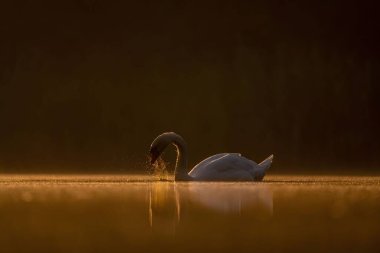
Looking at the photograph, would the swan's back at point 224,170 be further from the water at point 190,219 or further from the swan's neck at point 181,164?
the water at point 190,219

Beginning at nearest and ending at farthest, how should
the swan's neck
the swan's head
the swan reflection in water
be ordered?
the swan reflection in water → the swan's neck → the swan's head

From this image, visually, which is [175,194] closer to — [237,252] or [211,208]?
[211,208]

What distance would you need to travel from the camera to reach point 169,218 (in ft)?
28.2

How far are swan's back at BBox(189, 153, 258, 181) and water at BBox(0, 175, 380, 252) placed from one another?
2.63 m

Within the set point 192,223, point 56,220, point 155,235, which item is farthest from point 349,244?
point 56,220

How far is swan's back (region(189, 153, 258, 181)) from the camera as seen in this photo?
16328mm

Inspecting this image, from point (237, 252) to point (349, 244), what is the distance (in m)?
0.71

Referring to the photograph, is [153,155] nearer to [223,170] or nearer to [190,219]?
[223,170]

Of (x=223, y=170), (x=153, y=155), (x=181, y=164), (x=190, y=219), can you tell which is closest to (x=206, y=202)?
(x=190, y=219)

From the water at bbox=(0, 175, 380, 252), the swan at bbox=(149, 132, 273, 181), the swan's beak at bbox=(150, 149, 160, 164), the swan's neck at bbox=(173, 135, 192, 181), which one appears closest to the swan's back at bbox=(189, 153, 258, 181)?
the swan at bbox=(149, 132, 273, 181)

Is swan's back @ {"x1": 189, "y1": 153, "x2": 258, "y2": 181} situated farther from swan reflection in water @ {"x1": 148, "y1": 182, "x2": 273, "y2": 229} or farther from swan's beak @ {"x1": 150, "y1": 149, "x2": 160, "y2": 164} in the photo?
swan reflection in water @ {"x1": 148, "y1": 182, "x2": 273, "y2": 229}

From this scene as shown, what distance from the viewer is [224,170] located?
16.4 m

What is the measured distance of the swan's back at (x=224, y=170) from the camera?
1633 cm

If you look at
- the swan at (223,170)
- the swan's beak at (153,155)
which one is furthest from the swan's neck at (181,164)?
the swan's beak at (153,155)
